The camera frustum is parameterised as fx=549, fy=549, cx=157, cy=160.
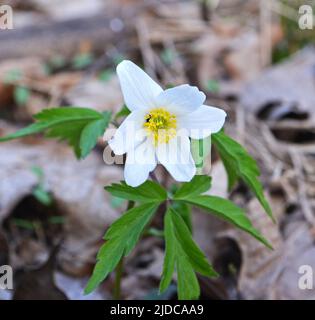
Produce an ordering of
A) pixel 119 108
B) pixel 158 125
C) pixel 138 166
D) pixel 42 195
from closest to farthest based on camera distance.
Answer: pixel 138 166
pixel 158 125
pixel 42 195
pixel 119 108

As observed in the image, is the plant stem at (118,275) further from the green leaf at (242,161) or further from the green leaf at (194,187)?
the green leaf at (242,161)

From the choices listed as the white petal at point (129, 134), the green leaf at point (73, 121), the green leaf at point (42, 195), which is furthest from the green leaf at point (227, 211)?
the green leaf at point (42, 195)

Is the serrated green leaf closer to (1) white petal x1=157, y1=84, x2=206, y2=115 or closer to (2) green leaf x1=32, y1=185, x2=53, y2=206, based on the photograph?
(1) white petal x1=157, y1=84, x2=206, y2=115

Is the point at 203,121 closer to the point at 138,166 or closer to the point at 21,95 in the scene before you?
the point at 138,166

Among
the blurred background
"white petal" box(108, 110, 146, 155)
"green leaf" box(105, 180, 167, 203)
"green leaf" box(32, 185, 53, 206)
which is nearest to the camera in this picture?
"white petal" box(108, 110, 146, 155)

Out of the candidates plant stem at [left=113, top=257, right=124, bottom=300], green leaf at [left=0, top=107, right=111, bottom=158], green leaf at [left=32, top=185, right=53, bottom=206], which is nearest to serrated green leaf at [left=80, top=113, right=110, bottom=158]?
green leaf at [left=0, top=107, right=111, bottom=158]

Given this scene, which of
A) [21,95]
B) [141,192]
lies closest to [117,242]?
[141,192]

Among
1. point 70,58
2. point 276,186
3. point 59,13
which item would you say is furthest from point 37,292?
point 59,13
